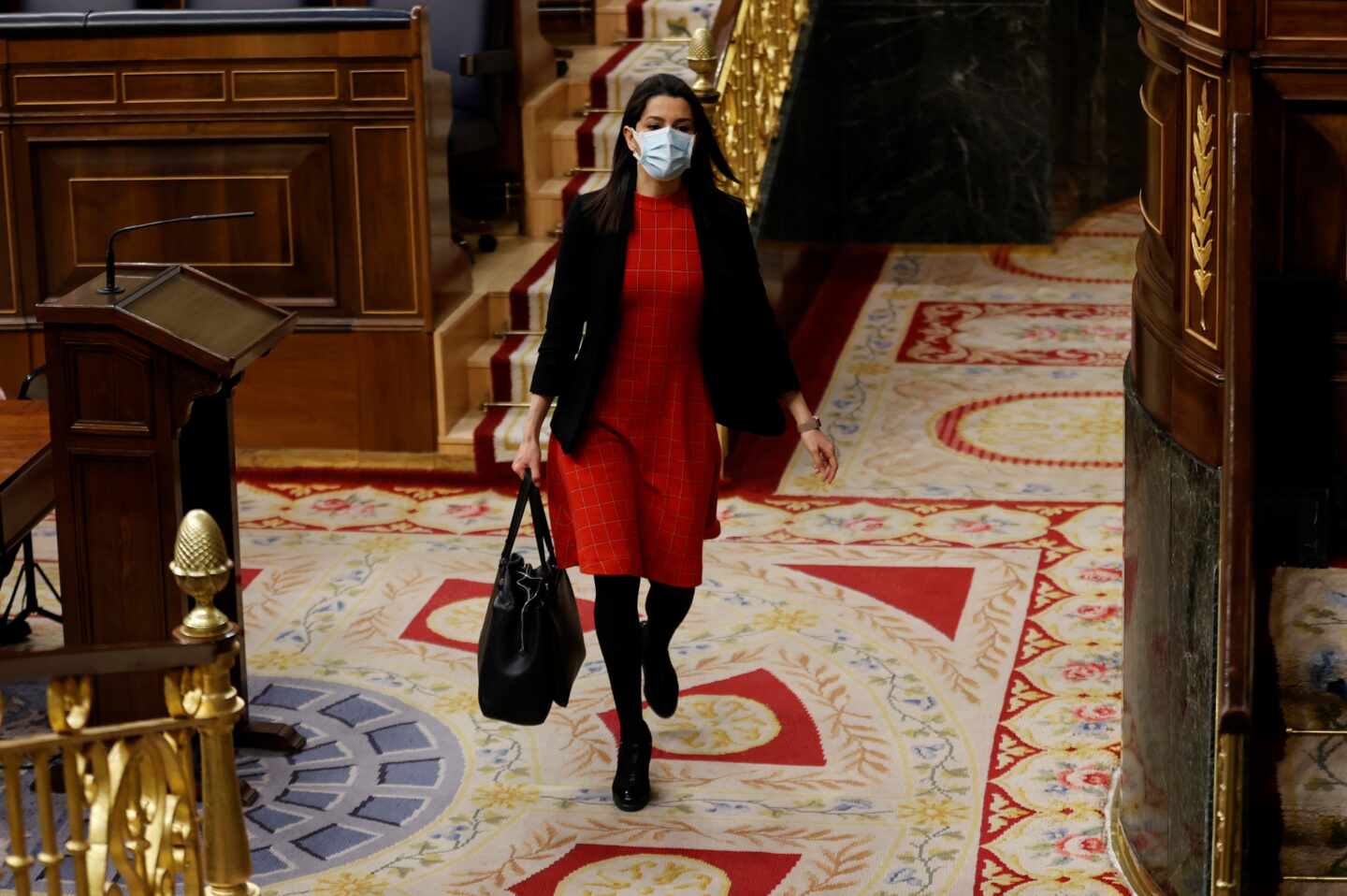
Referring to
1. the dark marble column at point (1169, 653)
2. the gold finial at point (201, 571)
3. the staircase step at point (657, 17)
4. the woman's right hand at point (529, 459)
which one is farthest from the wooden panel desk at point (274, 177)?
the gold finial at point (201, 571)

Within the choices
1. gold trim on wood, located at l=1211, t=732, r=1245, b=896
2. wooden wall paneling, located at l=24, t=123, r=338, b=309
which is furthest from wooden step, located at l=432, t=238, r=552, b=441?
gold trim on wood, located at l=1211, t=732, r=1245, b=896

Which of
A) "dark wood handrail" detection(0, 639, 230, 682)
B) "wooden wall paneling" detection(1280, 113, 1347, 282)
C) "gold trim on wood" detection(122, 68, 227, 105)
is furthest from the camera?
"gold trim on wood" detection(122, 68, 227, 105)

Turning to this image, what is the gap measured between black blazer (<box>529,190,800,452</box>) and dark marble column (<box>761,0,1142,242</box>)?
559cm

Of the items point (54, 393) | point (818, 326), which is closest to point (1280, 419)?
point (54, 393)

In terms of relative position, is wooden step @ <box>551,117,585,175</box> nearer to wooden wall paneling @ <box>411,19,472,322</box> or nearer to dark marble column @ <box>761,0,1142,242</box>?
wooden wall paneling @ <box>411,19,472,322</box>

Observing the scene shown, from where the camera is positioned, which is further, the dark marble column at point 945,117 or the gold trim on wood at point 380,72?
the dark marble column at point 945,117

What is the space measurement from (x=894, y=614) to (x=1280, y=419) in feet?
7.39

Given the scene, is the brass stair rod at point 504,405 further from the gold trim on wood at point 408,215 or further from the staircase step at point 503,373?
the gold trim on wood at point 408,215

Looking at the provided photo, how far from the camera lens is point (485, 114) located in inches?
348

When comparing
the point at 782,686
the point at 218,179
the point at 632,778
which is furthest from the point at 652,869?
the point at 218,179

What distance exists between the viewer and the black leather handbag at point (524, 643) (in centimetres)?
492

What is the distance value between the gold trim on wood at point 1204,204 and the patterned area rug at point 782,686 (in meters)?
1.34

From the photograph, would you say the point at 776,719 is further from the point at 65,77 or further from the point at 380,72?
the point at 65,77

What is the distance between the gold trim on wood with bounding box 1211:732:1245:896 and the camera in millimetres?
3914
